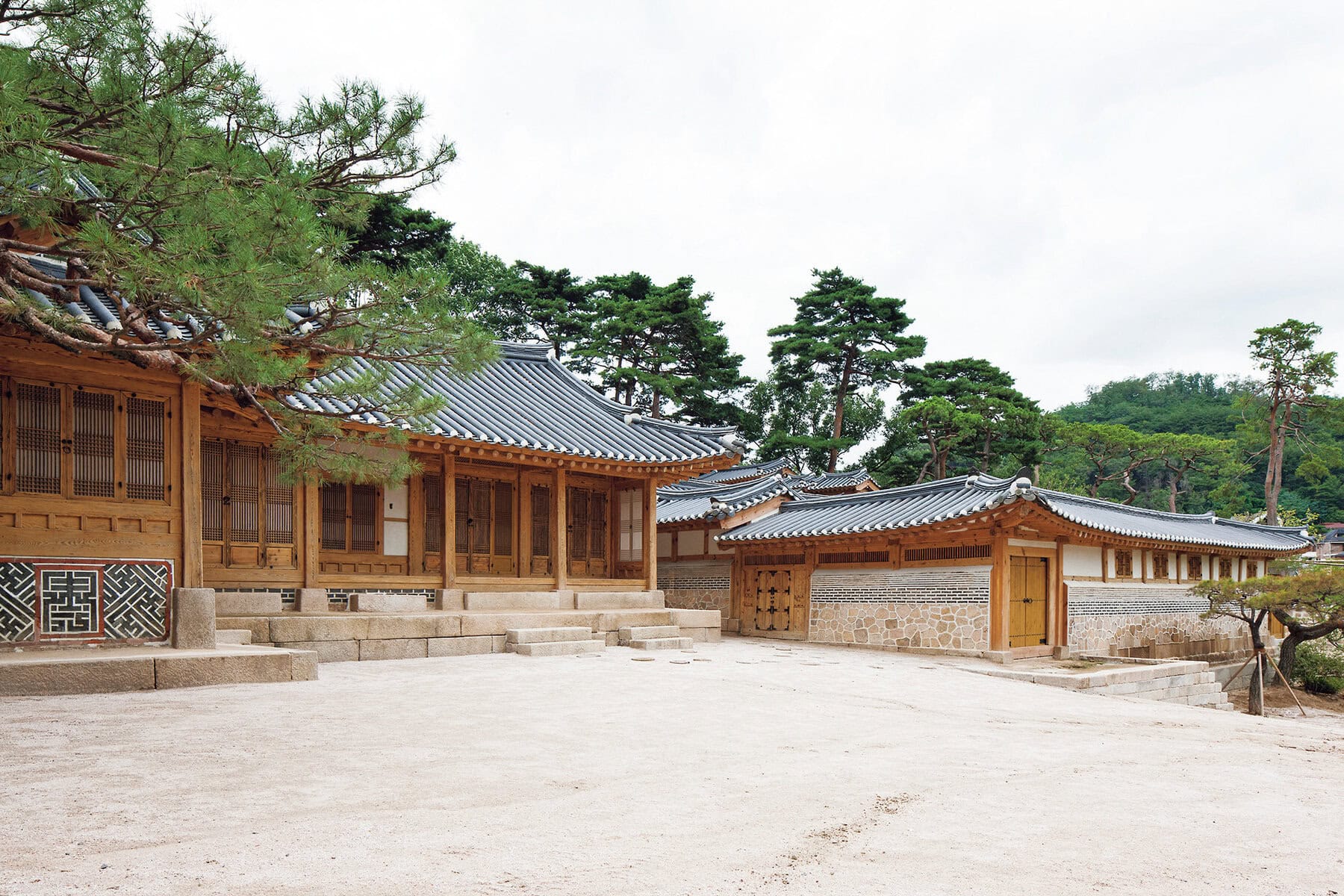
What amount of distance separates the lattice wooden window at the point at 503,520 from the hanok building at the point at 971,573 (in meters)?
5.65

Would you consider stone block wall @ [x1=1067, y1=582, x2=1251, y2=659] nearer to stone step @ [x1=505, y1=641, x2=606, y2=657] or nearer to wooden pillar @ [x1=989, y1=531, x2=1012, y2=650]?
wooden pillar @ [x1=989, y1=531, x2=1012, y2=650]

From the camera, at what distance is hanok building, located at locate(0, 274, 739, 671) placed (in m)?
8.66

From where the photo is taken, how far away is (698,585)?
21906 millimetres

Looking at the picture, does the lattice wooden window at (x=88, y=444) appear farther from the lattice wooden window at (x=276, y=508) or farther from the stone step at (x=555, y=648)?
the stone step at (x=555, y=648)

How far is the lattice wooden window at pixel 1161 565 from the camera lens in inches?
833

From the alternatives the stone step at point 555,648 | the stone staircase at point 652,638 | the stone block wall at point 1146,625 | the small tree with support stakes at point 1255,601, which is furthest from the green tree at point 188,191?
the small tree with support stakes at point 1255,601

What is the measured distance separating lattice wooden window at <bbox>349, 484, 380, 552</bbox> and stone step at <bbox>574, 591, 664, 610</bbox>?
350 cm

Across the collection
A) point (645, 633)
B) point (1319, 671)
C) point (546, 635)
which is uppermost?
point (546, 635)

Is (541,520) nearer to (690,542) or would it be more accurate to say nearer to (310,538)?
(310,538)

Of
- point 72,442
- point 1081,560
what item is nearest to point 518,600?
point 72,442

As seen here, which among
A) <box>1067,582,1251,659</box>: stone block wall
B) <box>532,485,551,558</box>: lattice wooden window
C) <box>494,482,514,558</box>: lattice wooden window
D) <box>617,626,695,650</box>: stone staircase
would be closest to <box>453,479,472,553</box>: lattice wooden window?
<box>494,482,514,558</box>: lattice wooden window

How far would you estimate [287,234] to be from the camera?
20.0 feet

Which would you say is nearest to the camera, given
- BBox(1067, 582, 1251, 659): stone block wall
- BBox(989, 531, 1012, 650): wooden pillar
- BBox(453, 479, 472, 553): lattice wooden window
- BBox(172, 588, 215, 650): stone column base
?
BBox(172, 588, 215, 650): stone column base

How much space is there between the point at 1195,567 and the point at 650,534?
14630mm
